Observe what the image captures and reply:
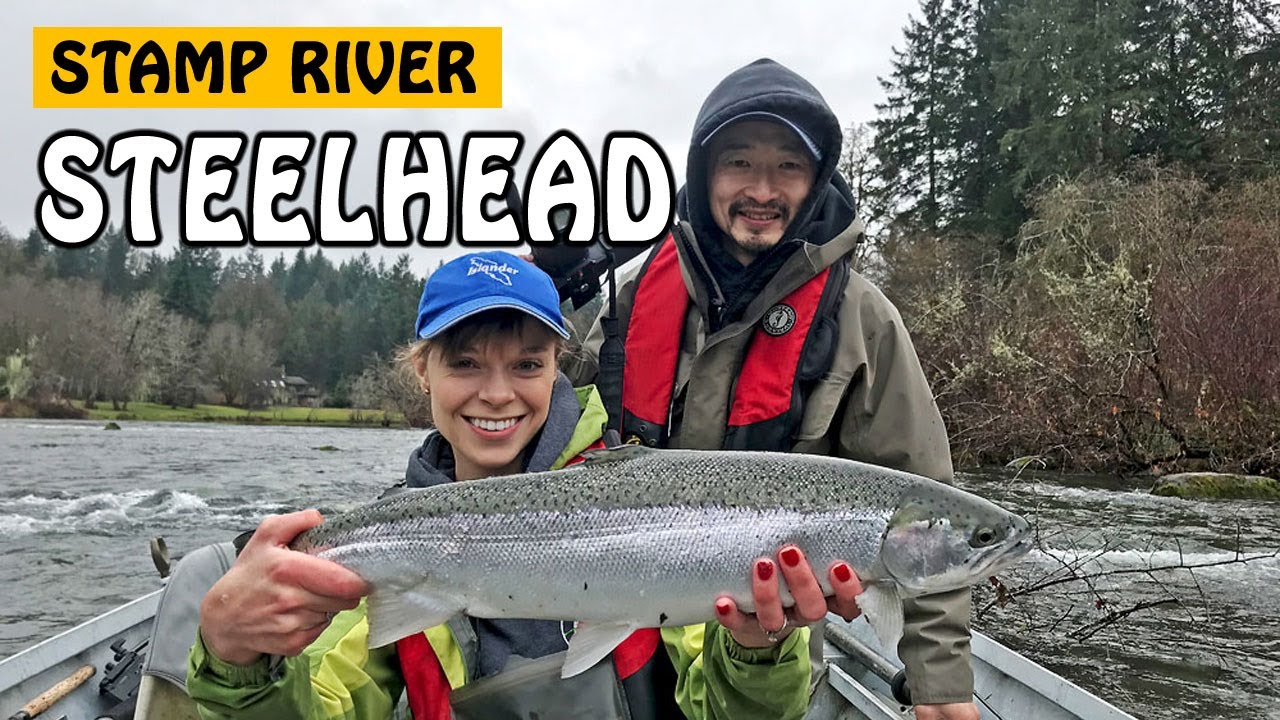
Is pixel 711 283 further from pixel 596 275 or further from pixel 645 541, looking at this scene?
pixel 645 541

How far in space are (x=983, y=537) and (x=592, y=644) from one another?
1.11m

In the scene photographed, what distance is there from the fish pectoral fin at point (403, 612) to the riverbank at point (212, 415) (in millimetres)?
52867

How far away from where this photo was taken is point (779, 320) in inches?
157

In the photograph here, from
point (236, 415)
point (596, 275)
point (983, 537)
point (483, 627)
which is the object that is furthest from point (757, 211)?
point (236, 415)

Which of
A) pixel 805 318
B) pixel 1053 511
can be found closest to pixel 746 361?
pixel 805 318

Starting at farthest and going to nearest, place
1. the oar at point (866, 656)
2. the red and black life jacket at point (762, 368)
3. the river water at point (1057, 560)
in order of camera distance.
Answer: the river water at point (1057, 560) < the oar at point (866, 656) < the red and black life jacket at point (762, 368)

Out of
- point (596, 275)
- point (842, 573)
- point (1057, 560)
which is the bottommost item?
point (1057, 560)

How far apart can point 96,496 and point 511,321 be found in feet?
58.3

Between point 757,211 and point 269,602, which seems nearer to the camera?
point 269,602

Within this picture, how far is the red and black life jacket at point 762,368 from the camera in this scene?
3.92 metres

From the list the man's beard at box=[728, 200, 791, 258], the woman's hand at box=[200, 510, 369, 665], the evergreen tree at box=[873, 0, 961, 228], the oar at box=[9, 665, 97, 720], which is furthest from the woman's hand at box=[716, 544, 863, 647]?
the evergreen tree at box=[873, 0, 961, 228]

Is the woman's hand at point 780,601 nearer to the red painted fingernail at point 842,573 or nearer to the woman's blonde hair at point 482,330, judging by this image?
the red painted fingernail at point 842,573

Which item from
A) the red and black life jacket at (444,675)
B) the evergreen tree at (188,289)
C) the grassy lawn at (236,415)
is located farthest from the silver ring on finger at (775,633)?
the evergreen tree at (188,289)

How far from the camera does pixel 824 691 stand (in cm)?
538
